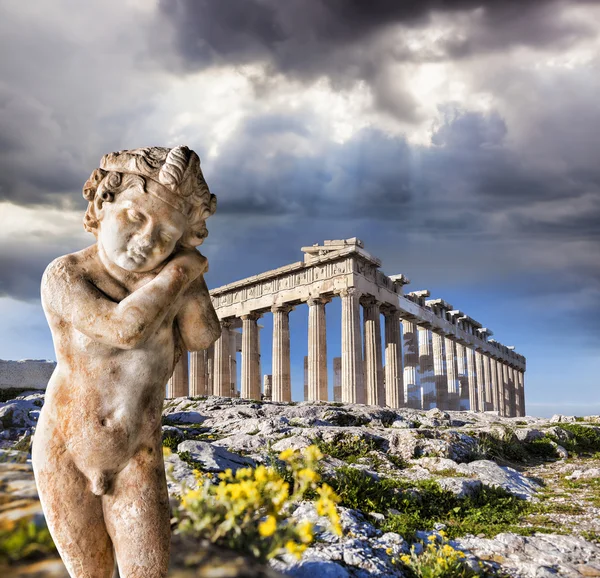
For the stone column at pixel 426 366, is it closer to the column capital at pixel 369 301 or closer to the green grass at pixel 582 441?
the column capital at pixel 369 301

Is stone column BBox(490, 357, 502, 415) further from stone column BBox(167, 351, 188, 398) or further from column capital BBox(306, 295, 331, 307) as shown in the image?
stone column BBox(167, 351, 188, 398)

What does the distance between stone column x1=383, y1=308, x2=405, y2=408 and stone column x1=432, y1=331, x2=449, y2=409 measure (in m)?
6.60

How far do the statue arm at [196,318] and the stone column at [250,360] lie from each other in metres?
30.4

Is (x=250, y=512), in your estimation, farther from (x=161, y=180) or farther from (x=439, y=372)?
(x=439, y=372)

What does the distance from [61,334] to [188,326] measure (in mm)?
621

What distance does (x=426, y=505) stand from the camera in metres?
7.60

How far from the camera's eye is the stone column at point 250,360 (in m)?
33.1

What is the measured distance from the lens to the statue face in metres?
2.72

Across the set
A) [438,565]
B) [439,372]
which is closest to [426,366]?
[439,372]

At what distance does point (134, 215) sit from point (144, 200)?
89mm

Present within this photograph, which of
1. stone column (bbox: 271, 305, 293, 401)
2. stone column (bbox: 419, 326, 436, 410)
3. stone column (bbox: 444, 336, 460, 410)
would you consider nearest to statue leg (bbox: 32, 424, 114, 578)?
stone column (bbox: 271, 305, 293, 401)

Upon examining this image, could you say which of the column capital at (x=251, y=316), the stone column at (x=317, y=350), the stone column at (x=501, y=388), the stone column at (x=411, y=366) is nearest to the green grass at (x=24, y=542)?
the stone column at (x=317, y=350)

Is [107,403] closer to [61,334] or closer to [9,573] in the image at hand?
[61,334]

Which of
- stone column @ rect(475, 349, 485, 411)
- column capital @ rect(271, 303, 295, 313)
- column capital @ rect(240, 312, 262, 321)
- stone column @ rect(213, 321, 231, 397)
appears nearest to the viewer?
column capital @ rect(271, 303, 295, 313)
